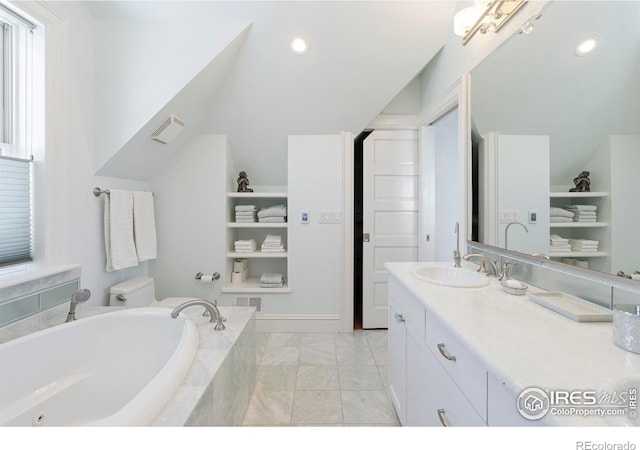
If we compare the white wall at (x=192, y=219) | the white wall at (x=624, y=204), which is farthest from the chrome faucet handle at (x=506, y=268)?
the white wall at (x=192, y=219)

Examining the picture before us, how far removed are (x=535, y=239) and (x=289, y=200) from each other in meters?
1.85

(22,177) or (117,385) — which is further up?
(22,177)

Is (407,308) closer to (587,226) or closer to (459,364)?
(459,364)

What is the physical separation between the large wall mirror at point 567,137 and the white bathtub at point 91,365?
1.59 metres

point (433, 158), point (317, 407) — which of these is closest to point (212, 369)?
point (317, 407)

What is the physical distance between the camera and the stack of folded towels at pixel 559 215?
1.01 m

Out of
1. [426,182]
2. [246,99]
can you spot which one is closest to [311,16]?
[246,99]

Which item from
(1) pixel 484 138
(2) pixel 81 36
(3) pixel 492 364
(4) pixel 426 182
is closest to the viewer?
(3) pixel 492 364

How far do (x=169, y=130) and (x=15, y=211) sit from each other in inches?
40.1

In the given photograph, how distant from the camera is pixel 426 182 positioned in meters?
2.42

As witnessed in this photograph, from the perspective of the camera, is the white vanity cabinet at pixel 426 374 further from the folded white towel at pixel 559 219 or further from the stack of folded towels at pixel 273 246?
the stack of folded towels at pixel 273 246

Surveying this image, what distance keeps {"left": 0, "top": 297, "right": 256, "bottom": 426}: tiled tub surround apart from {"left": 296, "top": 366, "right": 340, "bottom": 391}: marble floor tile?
339 mm

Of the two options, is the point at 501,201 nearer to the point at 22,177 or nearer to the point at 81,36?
the point at 22,177

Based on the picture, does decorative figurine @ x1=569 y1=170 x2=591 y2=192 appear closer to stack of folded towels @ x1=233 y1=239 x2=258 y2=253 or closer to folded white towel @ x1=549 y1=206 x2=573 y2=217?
folded white towel @ x1=549 y1=206 x2=573 y2=217
